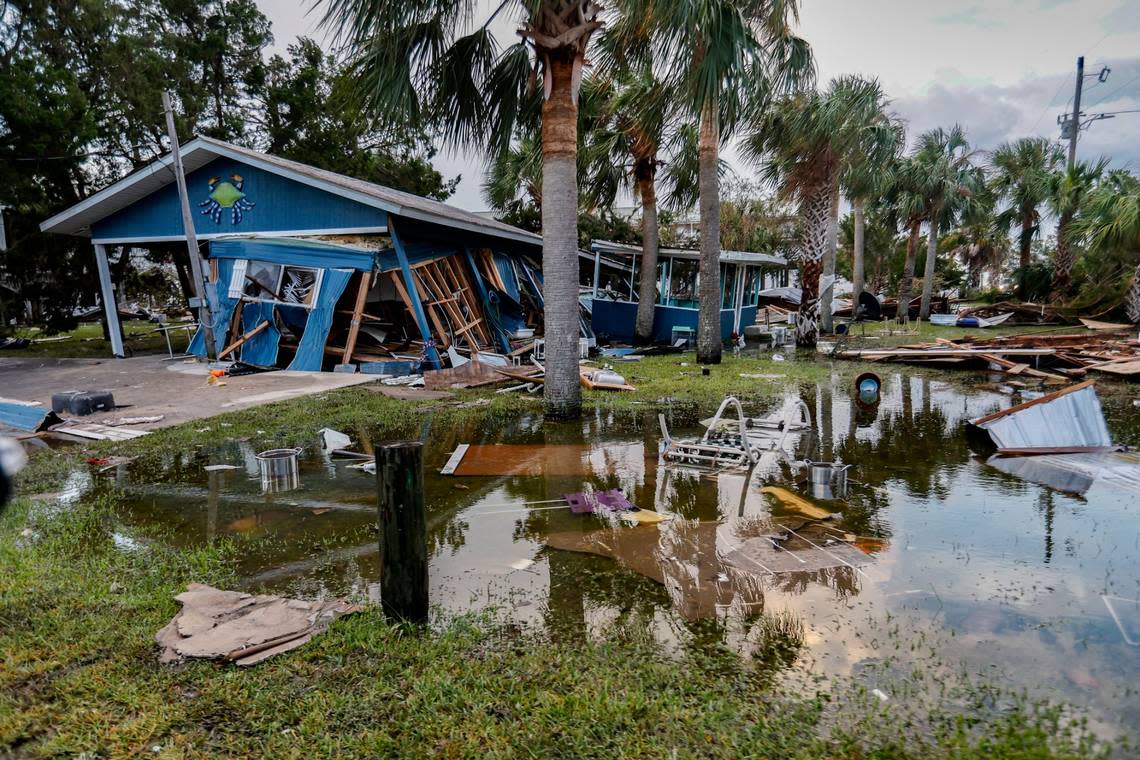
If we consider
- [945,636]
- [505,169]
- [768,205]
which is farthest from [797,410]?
[768,205]

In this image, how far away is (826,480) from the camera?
5.78 metres

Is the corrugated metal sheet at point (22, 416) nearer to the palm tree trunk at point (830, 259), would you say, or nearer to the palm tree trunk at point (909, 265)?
the palm tree trunk at point (830, 259)

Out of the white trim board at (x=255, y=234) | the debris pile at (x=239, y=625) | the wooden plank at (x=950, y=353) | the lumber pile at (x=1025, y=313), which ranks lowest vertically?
the debris pile at (x=239, y=625)

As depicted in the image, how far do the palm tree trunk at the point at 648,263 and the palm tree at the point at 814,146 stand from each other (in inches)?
128

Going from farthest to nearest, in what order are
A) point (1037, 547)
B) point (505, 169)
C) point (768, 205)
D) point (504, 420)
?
point (768, 205), point (505, 169), point (504, 420), point (1037, 547)

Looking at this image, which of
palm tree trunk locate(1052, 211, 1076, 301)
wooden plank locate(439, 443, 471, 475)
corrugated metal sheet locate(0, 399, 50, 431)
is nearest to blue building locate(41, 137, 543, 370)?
corrugated metal sheet locate(0, 399, 50, 431)

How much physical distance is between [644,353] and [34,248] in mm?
18900

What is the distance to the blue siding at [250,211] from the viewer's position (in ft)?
45.8

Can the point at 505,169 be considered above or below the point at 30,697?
above

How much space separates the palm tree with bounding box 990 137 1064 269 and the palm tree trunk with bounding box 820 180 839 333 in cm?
1085

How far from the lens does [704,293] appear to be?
48.6 ft

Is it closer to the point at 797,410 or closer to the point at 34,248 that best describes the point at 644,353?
the point at 797,410

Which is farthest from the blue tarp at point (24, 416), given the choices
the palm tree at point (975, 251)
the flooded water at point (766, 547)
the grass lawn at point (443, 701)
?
the palm tree at point (975, 251)

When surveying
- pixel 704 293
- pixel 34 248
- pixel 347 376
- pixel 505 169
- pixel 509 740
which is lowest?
pixel 509 740
